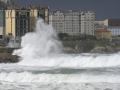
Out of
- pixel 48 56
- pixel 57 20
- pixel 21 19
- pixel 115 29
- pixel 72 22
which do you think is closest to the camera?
pixel 48 56

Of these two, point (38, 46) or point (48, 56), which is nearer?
point (48, 56)

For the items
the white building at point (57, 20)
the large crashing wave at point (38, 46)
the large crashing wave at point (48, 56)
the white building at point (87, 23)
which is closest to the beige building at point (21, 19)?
the white building at point (57, 20)

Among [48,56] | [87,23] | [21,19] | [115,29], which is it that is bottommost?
[115,29]

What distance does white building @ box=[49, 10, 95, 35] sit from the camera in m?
122

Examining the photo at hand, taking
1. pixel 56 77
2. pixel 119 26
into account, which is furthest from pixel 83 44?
pixel 119 26

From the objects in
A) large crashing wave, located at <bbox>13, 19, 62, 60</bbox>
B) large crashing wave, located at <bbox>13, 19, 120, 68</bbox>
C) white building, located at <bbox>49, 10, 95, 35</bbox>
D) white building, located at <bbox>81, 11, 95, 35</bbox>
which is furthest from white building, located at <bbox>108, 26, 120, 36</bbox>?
large crashing wave, located at <bbox>13, 19, 62, 60</bbox>

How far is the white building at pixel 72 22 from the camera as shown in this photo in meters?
122

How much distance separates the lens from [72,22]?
403 feet

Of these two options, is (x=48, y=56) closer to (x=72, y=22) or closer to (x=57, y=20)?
(x=72, y=22)

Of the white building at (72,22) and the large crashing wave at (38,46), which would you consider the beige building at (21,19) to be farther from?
the large crashing wave at (38,46)

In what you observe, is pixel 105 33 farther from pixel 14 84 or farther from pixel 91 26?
pixel 14 84

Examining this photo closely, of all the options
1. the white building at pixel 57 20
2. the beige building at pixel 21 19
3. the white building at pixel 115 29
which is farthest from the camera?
the white building at pixel 115 29

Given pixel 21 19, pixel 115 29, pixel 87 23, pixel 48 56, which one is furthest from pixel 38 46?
pixel 115 29

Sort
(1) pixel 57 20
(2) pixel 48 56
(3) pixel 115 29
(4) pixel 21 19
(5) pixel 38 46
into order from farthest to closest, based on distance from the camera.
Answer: (3) pixel 115 29
(1) pixel 57 20
(4) pixel 21 19
(5) pixel 38 46
(2) pixel 48 56
